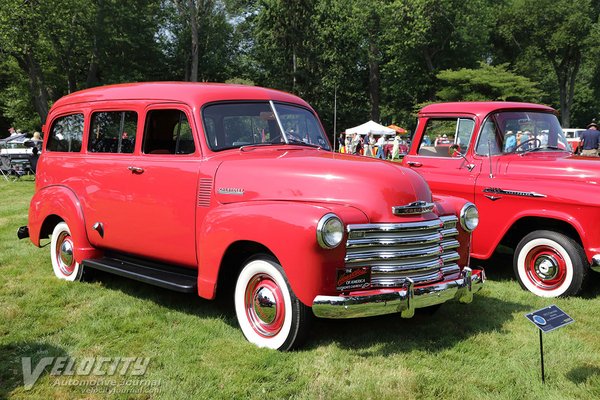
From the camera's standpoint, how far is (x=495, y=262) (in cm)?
708

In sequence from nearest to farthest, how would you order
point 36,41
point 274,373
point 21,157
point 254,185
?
1. point 274,373
2. point 254,185
3. point 21,157
4. point 36,41

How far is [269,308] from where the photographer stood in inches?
154

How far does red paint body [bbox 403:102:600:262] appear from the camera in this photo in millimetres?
5188

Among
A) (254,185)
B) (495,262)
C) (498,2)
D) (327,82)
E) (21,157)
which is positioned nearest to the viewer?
(254,185)

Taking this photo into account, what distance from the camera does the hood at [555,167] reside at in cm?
538

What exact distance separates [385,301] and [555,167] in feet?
10.8

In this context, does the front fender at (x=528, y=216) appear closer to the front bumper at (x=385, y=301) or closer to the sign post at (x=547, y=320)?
the sign post at (x=547, y=320)

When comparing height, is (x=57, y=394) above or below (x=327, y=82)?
below

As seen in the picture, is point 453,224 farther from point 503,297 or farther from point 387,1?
point 387,1

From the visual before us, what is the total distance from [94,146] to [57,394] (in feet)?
9.91

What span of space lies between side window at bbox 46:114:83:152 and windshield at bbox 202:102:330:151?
2.03 meters

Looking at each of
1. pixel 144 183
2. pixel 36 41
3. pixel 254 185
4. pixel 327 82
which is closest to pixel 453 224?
Answer: pixel 254 185

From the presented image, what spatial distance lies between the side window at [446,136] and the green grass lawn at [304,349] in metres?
1.92

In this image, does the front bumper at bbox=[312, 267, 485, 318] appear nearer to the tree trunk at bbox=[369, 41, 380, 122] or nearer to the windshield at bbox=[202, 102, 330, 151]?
the windshield at bbox=[202, 102, 330, 151]
